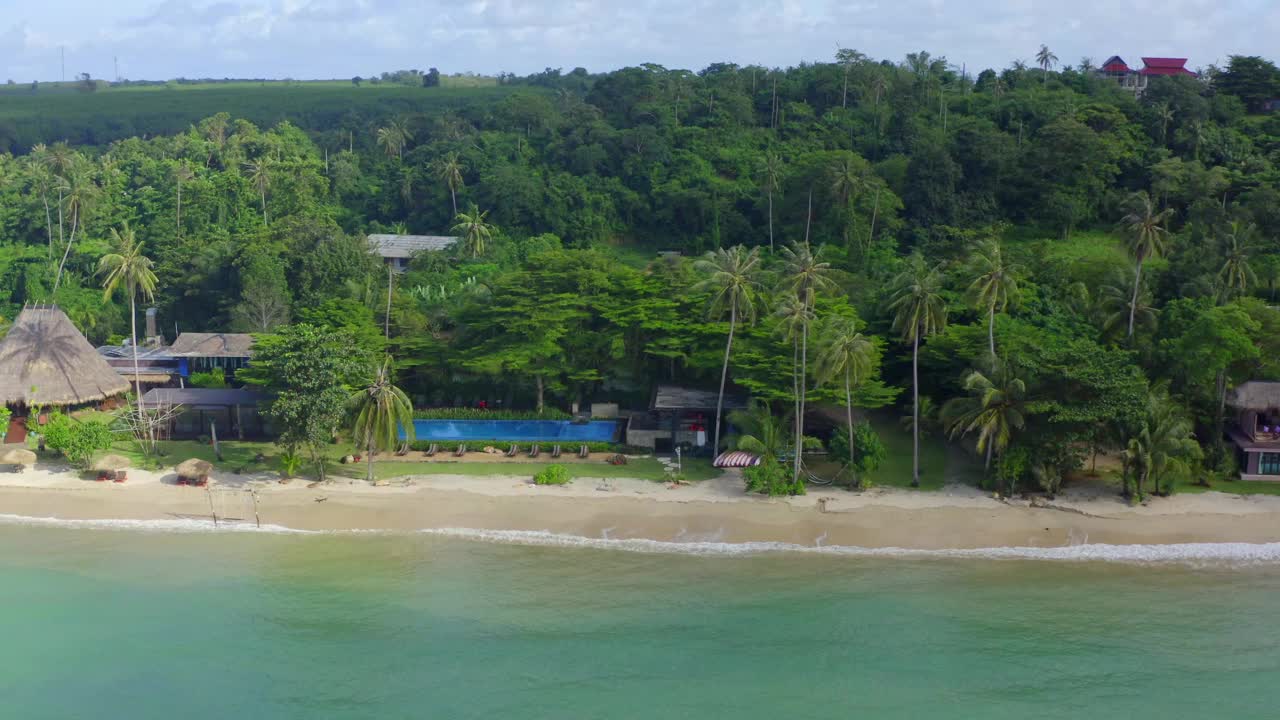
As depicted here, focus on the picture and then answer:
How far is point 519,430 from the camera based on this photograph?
50.7 metres

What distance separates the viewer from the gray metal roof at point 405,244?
255ft

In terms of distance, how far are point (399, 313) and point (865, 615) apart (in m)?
32.7

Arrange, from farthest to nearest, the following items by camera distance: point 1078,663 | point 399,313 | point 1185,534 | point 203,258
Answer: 1. point 203,258
2. point 399,313
3. point 1185,534
4. point 1078,663

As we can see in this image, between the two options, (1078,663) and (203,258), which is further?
(203,258)

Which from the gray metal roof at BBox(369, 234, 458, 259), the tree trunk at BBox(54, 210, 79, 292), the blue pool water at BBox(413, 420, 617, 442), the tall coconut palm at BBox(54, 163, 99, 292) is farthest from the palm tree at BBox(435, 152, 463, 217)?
the blue pool water at BBox(413, 420, 617, 442)

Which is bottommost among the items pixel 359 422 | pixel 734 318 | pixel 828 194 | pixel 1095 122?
pixel 359 422

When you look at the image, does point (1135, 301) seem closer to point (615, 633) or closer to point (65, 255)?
point (615, 633)

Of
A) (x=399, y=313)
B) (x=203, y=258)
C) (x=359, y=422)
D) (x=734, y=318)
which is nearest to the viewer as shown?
(x=359, y=422)

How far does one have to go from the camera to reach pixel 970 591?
36.2 m

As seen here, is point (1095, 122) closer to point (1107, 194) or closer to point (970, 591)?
point (1107, 194)

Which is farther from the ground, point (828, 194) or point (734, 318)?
point (828, 194)

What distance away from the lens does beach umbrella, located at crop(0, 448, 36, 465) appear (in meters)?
46.9

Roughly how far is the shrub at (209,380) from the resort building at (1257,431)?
49273 millimetres

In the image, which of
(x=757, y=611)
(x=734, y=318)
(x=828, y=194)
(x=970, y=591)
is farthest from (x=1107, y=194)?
(x=757, y=611)
